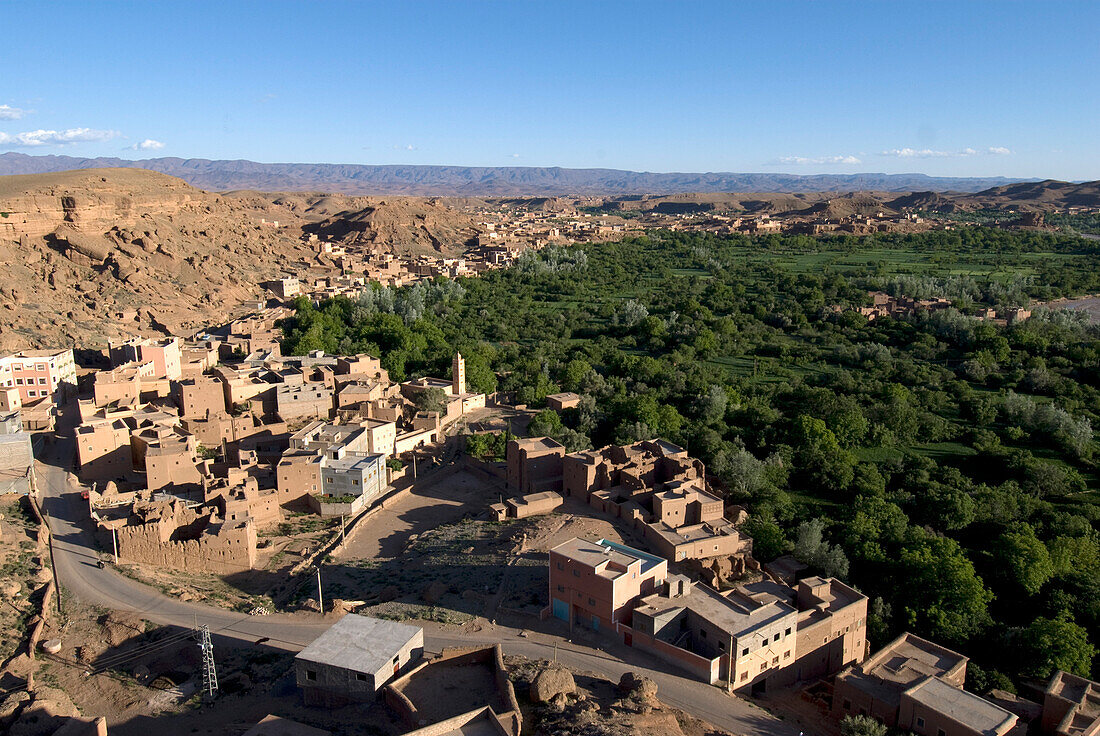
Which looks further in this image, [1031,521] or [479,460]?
[479,460]

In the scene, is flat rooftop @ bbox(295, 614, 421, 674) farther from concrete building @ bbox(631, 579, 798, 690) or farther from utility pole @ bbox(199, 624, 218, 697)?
concrete building @ bbox(631, 579, 798, 690)

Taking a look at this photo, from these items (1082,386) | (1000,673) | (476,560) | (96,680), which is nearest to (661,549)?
(476,560)

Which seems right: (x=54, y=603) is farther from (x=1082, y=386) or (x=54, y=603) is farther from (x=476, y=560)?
(x=1082, y=386)

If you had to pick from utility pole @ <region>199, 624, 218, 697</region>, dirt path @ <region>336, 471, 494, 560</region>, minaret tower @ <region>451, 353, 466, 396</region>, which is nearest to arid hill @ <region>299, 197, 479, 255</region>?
minaret tower @ <region>451, 353, 466, 396</region>

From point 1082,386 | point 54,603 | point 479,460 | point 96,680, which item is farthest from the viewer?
point 1082,386

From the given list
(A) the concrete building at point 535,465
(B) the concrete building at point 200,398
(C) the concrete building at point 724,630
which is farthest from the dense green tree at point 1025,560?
(B) the concrete building at point 200,398

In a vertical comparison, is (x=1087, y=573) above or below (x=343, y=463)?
below

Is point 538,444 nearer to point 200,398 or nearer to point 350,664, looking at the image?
point 350,664

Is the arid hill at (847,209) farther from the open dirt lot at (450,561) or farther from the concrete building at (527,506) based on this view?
the open dirt lot at (450,561)

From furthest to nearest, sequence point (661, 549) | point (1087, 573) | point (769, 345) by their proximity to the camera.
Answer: point (769, 345)
point (1087, 573)
point (661, 549)

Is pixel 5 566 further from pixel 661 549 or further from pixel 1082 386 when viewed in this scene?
pixel 1082 386
